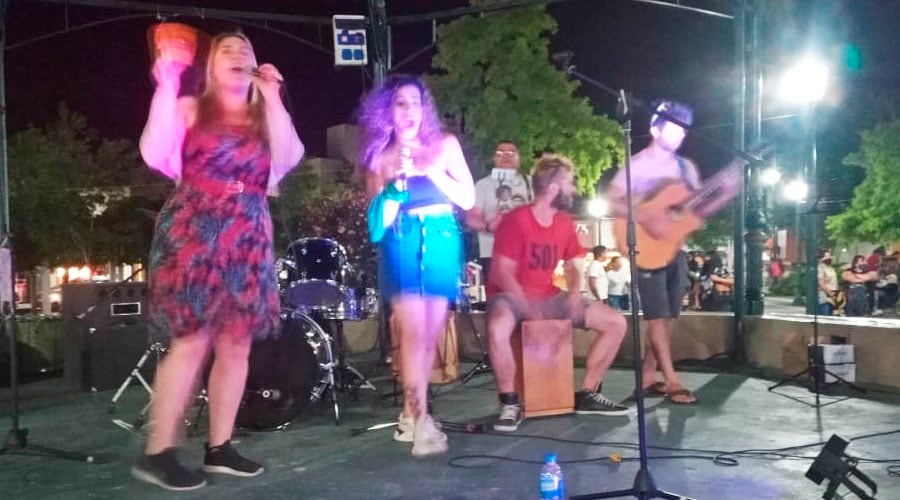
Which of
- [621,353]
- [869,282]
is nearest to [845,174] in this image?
[869,282]

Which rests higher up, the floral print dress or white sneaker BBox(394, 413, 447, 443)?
the floral print dress

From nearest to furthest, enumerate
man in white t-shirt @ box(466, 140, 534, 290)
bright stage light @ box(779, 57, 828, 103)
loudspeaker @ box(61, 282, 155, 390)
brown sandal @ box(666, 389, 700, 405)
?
1. brown sandal @ box(666, 389, 700, 405)
2. man in white t-shirt @ box(466, 140, 534, 290)
3. loudspeaker @ box(61, 282, 155, 390)
4. bright stage light @ box(779, 57, 828, 103)

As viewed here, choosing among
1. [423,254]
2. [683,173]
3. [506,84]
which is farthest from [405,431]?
[506,84]

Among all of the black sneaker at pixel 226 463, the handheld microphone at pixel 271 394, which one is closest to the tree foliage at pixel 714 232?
the handheld microphone at pixel 271 394

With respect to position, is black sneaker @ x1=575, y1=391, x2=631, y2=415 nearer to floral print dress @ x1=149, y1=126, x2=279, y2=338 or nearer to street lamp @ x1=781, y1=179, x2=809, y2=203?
floral print dress @ x1=149, y1=126, x2=279, y2=338

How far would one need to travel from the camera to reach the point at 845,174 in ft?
86.7

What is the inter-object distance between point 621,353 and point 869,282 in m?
10.8

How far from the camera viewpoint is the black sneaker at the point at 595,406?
535cm

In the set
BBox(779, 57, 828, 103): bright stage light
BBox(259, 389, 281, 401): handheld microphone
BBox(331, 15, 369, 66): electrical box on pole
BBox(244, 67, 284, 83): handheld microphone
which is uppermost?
BBox(331, 15, 369, 66): electrical box on pole

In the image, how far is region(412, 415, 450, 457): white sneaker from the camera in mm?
4324

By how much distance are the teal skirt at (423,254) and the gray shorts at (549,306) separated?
821 millimetres

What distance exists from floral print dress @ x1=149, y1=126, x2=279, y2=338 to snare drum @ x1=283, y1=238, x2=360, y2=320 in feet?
5.30

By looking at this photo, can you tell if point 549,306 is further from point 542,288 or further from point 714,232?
point 714,232

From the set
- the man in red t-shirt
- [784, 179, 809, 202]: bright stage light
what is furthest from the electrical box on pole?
[784, 179, 809, 202]: bright stage light
